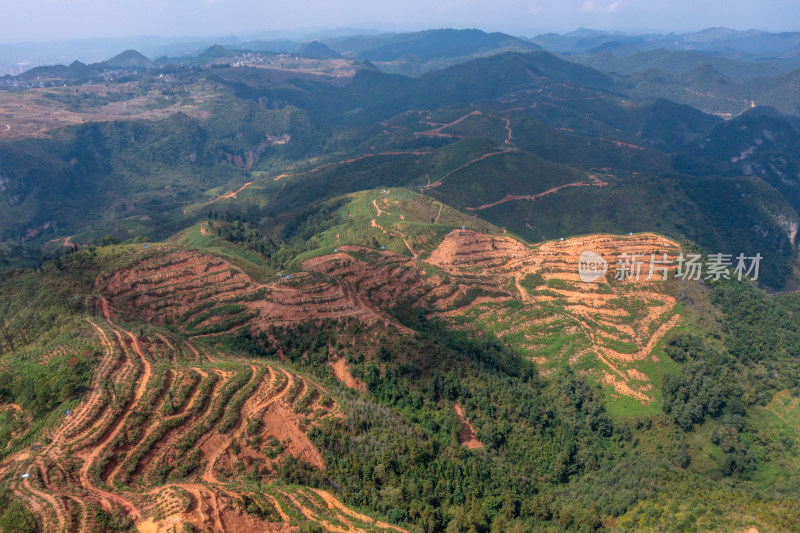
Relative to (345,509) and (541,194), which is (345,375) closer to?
(345,509)

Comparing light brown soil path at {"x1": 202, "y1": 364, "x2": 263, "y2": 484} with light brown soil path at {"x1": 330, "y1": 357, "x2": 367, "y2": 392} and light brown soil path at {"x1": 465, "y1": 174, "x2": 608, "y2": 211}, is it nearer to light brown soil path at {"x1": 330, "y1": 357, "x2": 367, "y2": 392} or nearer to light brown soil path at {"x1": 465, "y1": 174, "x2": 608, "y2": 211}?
light brown soil path at {"x1": 330, "y1": 357, "x2": 367, "y2": 392}

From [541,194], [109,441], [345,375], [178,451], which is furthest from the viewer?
[541,194]

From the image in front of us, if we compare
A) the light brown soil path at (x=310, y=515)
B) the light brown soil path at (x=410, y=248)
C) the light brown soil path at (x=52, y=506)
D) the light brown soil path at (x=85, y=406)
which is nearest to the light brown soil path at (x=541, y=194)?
the light brown soil path at (x=410, y=248)

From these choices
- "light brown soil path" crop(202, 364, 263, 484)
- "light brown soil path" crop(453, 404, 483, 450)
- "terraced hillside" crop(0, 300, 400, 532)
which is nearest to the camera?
"terraced hillside" crop(0, 300, 400, 532)

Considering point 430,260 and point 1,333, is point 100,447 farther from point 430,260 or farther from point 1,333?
point 430,260

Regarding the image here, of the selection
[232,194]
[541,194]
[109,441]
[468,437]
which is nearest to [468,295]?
[468,437]

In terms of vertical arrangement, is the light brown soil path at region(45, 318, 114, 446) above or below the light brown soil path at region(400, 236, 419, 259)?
below

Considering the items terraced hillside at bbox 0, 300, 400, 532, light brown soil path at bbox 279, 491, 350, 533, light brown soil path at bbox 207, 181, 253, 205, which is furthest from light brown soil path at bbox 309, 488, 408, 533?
light brown soil path at bbox 207, 181, 253, 205

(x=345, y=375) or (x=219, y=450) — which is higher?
(x=219, y=450)

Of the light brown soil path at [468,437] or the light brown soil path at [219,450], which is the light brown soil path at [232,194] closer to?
the light brown soil path at [219,450]
